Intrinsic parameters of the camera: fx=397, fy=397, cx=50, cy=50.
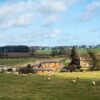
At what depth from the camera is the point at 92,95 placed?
28547 mm

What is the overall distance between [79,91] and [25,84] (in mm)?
7071

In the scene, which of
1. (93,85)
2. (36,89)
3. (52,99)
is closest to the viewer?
(52,99)

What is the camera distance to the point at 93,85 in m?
34.4

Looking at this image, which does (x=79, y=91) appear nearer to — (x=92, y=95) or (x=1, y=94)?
(x=92, y=95)

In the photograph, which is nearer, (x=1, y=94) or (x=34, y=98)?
(x=34, y=98)

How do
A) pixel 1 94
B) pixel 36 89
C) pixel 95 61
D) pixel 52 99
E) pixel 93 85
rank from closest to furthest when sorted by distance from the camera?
1. pixel 52 99
2. pixel 1 94
3. pixel 36 89
4. pixel 93 85
5. pixel 95 61

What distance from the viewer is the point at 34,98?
90.6 ft

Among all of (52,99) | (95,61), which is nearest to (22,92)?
(52,99)

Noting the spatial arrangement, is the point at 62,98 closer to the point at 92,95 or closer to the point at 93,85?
the point at 92,95

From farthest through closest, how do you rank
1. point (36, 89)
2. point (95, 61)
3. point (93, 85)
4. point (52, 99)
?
point (95, 61), point (93, 85), point (36, 89), point (52, 99)

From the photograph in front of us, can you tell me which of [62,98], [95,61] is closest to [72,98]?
[62,98]

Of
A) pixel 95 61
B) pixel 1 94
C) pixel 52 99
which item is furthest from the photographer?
pixel 95 61

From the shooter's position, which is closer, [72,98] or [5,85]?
[72,98]

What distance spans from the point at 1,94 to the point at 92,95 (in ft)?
22.3
